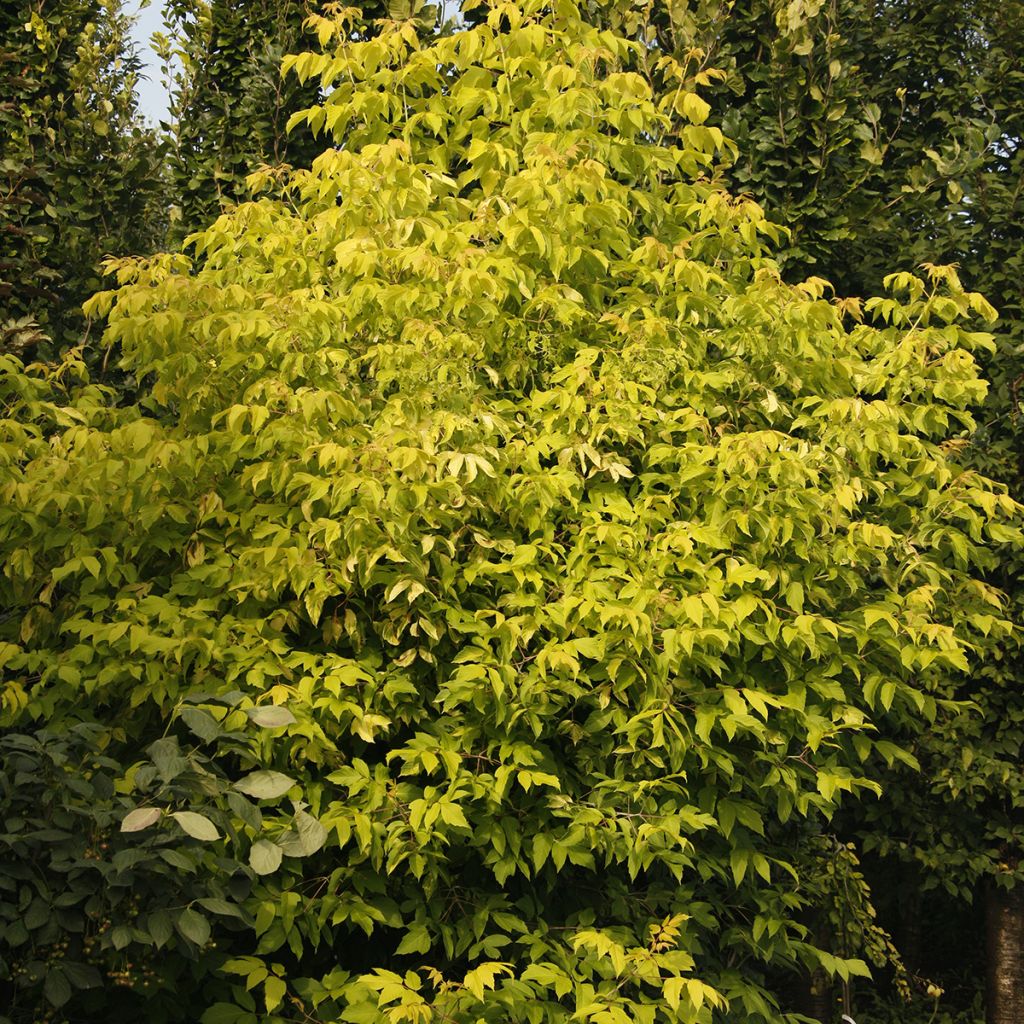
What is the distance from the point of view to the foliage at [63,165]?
7.32 meters

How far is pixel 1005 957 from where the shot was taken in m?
6.98

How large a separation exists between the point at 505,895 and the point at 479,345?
200cm

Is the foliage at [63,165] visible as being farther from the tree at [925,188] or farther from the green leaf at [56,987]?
the green leaf at [56,987]

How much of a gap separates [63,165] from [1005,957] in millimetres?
7436

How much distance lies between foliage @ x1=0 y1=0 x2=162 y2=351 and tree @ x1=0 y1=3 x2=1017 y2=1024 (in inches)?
102

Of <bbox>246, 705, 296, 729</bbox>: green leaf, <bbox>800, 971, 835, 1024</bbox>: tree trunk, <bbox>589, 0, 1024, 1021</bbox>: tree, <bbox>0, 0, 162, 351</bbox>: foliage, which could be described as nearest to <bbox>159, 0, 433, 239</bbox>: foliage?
<bbox>0, 0, 162, 351</bbox>: foliage

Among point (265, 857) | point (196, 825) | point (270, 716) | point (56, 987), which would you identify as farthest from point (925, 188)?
point (56, 987)

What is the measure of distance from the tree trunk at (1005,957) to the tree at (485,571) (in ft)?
9.09

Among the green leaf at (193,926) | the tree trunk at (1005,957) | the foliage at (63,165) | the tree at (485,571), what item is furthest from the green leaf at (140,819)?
the tree trunk at (1005,957)

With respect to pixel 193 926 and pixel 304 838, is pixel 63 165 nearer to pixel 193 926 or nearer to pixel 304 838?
pixel 304 838

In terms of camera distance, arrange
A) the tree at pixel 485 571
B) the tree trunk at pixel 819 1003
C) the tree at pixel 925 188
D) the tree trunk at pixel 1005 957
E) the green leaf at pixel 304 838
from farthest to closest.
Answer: the tree trunk at pixel 819 1003 → the tree trunk at pixel 1005 957 → the tree at pixel 925 188 → the tree at pixel 485 571 → the green leaf at pixel 304 838

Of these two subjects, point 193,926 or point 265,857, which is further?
point 265,857

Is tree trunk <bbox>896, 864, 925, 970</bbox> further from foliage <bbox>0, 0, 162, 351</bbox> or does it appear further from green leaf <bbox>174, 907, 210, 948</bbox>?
foliage <bbox>0, 0, 162, 351</bbox>

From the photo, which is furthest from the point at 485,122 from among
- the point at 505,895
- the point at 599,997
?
the point at 599,997
